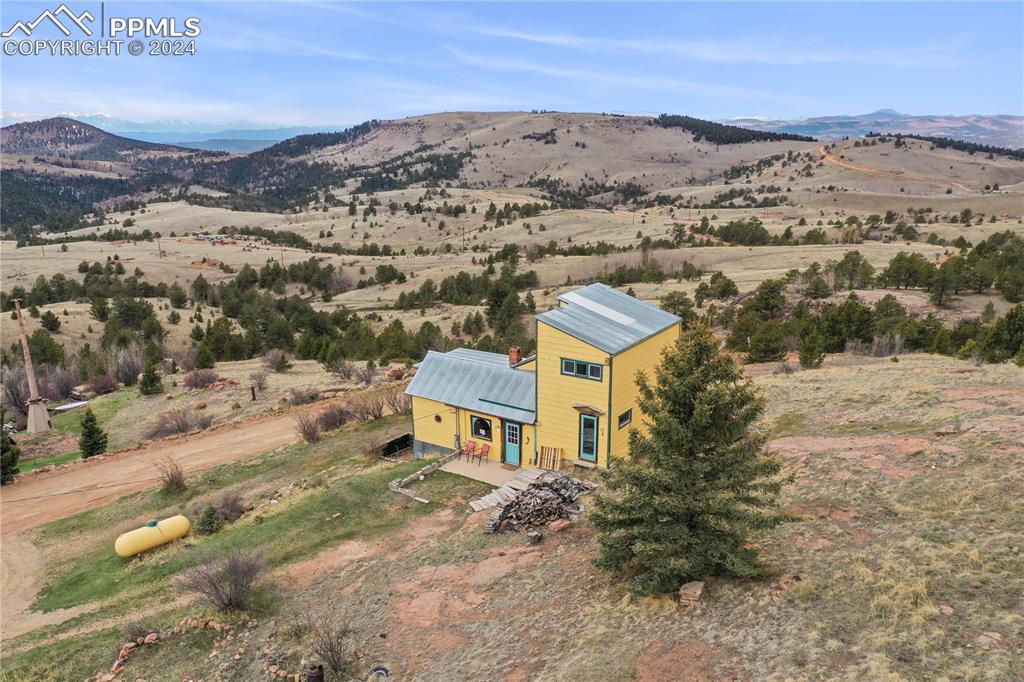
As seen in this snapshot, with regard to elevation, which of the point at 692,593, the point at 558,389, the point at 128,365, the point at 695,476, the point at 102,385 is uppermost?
the point at 695,476

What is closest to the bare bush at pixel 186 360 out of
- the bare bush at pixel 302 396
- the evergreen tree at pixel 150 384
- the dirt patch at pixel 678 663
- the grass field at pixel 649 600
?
the evergreen tree at pixel 150 384

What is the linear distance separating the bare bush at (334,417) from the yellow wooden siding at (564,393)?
12655 millimetres

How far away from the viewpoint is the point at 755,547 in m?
13.1

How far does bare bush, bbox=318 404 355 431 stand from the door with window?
14271mm

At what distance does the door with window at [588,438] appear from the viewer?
21.0 m

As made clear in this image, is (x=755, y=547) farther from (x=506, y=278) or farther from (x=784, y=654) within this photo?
(x=506, y=278)

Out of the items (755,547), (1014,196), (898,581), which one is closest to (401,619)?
(755,547)

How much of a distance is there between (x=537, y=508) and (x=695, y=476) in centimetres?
721

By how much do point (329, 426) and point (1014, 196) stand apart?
10572 cm

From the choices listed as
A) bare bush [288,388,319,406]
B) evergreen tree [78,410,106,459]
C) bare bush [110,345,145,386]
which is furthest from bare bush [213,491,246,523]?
bare bush [110,345,145,386]

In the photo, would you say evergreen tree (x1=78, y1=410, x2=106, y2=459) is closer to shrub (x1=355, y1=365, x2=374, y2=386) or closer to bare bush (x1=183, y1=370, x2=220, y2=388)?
bare bush (x1=183, y1=370, x2=220, y2=388)

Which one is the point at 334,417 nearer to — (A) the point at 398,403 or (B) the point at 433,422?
(A) the point at 398,403

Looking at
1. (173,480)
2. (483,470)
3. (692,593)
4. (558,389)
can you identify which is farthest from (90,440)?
(692,593)

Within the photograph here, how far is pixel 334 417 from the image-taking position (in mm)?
30594
